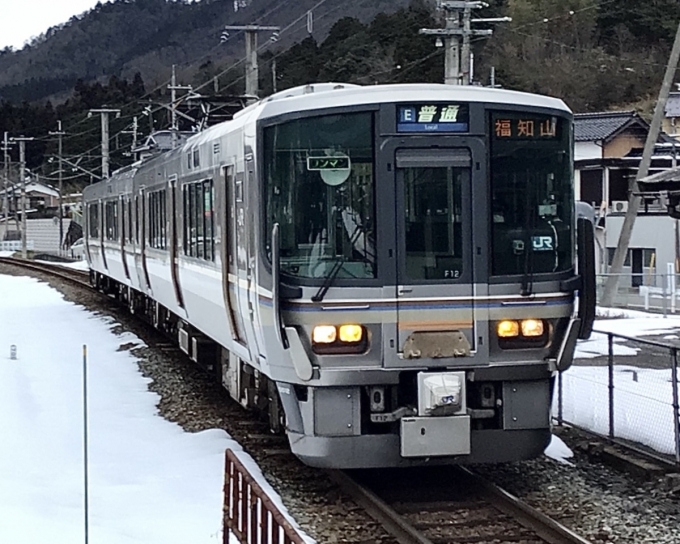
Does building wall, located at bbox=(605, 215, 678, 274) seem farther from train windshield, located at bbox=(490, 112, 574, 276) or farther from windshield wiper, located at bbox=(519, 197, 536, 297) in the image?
windshield wiper, located at bbox=(519, 197, 536, 297)

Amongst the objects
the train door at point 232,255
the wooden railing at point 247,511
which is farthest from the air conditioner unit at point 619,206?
the wooden railing at point 247,511

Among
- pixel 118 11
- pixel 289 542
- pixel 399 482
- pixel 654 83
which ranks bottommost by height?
pixel 399 482

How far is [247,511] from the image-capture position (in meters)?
6.62

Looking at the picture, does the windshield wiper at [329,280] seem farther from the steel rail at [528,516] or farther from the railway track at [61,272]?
the railway track at [61,272]

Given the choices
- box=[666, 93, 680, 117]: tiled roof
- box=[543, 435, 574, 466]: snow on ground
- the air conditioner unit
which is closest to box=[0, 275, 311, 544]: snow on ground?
box=[543, 435, 574, 466]: snow on ground

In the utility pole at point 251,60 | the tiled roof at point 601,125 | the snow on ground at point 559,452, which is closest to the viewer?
the snow on ground at point 559,452

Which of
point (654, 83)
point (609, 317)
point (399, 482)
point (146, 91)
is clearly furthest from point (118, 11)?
point (399, 482)

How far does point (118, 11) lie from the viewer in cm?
12206

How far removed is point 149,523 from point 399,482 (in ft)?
6.88

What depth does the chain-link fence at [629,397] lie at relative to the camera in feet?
30.9

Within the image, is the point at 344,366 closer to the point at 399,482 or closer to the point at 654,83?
the point at 399,482

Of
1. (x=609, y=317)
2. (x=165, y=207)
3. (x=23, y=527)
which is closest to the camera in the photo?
(x=23, y=527)

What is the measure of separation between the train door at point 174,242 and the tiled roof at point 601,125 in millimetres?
28902

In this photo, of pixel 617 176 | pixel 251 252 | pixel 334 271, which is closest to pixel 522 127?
pixel 334 271
